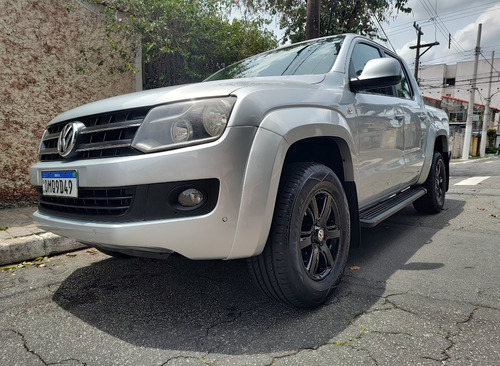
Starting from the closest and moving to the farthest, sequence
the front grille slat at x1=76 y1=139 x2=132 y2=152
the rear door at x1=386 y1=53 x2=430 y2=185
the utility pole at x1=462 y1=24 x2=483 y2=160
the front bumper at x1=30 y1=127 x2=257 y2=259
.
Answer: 1. the front bumper at x1=30 y1=127 x2=257 y2=259
2. the front grille slat at x1=76 y1=139 x2=132 y2=152
3. the rear door at x1=386 y1=53 x2=430 y2=185
4. the utility pole at x1=462 y1=24 x2=483 y2=160

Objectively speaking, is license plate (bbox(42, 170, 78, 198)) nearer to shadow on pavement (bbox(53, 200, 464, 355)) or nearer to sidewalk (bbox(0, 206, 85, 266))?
shadow on pavement (bbox(53, 200, 464, 355))

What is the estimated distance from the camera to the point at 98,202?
1897 millimetres

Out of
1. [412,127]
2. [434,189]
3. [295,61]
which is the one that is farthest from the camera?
[434,189]

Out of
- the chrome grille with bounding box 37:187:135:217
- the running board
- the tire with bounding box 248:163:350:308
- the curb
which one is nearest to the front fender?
the tire with bounding box 248:163:350:308

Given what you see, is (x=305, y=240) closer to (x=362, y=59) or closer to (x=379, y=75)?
(x=379, y=75)

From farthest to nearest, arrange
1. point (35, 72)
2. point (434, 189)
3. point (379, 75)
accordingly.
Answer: point (35, 72) → point (434, 189) → point (379, 75)

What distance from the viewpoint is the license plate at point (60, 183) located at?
6.44 ft

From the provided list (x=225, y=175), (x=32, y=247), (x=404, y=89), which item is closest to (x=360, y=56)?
(x=404, y=89)

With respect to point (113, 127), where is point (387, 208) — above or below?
below

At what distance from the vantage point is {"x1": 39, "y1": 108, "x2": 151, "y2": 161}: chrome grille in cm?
183

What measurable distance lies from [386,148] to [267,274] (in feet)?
5.48

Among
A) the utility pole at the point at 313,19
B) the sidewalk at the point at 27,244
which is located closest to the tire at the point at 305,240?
the sidewalk at the point at 27,244

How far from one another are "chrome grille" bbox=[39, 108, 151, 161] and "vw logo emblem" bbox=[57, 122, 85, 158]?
25 millimetres

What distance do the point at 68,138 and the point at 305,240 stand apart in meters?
1.42
